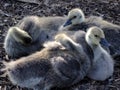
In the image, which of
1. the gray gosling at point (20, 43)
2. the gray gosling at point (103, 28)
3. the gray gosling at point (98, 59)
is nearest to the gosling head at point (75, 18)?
the gray gosling at point (103, 28)

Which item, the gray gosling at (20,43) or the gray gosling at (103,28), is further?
the gray gosling at (103,28)

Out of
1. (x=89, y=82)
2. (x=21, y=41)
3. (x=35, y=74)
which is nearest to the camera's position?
(x=35, y=74)

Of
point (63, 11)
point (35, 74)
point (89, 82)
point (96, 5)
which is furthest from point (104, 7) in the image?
point (35, 74)

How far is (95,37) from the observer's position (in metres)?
4.16

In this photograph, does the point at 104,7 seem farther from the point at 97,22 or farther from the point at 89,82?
the point at 89,82

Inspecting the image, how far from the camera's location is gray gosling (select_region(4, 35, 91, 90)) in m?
3.75

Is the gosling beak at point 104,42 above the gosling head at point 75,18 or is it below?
below

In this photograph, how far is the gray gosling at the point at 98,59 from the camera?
408 cm

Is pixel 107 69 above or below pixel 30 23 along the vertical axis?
below

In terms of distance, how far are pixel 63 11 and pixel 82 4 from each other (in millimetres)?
315

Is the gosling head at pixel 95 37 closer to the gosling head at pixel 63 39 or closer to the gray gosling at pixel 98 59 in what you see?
the gray gosling at pixel 98 59

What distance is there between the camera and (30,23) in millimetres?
4496

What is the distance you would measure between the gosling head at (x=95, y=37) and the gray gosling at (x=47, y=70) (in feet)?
0.95

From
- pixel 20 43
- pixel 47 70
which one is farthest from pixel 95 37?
pixel 20 43
